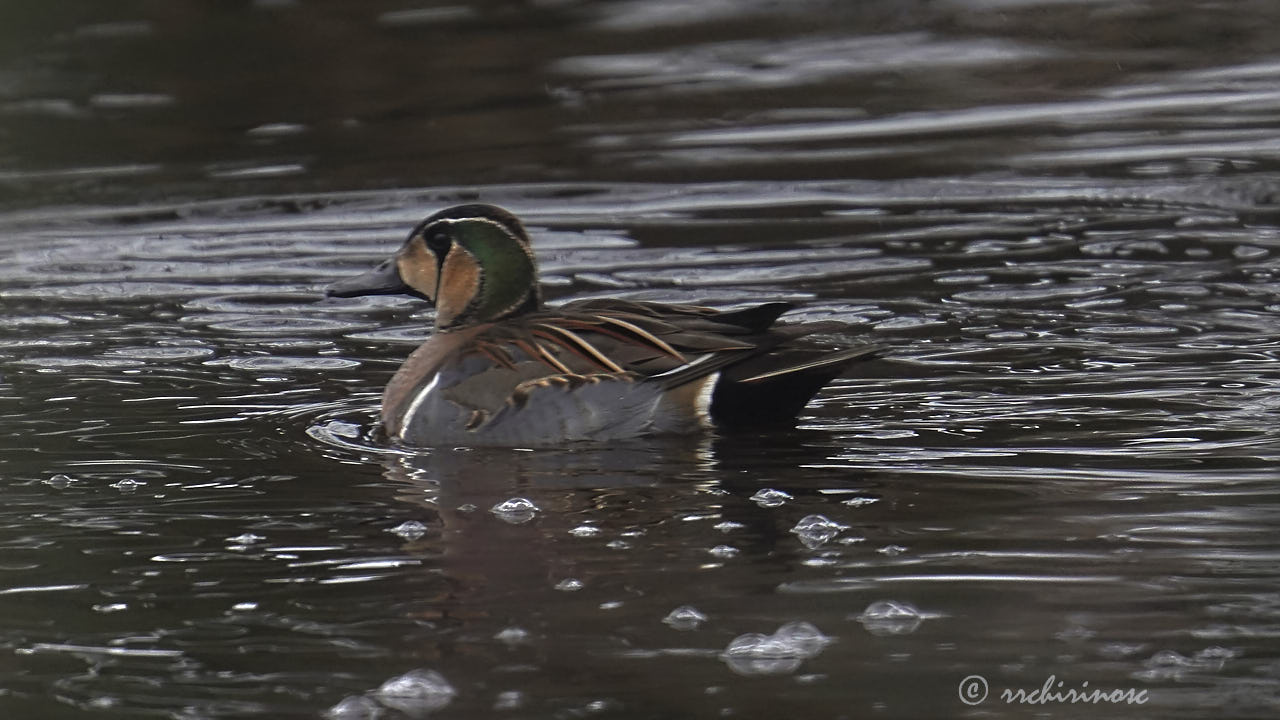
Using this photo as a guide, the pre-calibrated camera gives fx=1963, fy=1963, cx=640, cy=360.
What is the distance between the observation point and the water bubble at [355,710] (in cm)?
474

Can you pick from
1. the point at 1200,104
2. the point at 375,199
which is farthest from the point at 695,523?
the point at 1200,104

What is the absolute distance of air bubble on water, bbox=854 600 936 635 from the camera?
5207 millimetres

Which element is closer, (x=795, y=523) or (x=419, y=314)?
(x=795, y=523)

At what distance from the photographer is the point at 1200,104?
1455 cm

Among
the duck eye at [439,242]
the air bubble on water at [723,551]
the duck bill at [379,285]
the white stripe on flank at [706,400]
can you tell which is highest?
the duck eye at [439,242]

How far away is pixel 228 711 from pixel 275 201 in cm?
928

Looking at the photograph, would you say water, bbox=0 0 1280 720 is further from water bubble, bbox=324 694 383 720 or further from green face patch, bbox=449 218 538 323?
green face patch, bbox=449 218 538 323

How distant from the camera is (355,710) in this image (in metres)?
4.77

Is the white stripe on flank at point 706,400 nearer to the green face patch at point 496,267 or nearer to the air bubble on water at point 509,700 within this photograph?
the green face patch at point 496,267

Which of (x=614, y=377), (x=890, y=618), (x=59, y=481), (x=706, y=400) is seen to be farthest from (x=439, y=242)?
(x=890, y=618)

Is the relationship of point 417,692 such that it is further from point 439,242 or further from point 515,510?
point 439,242

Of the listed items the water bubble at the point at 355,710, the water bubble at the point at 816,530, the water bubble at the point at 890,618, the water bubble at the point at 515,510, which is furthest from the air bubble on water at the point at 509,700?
the water bubble at the point at 515,510

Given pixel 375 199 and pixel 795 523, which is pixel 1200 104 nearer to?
pixel 375 199

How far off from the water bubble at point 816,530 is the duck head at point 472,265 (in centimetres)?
219
